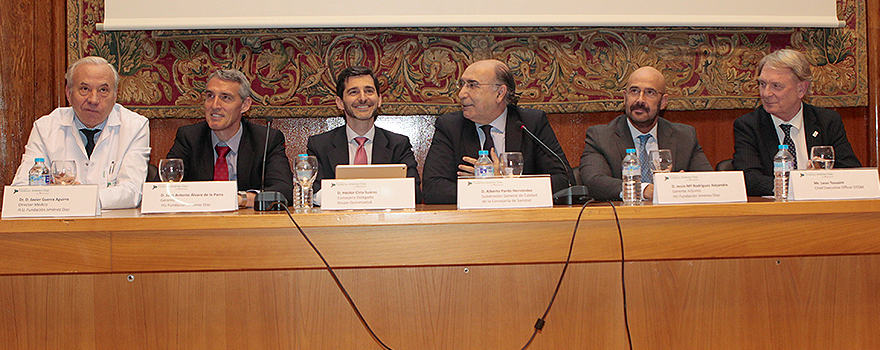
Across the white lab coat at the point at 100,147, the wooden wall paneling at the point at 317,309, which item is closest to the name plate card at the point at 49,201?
the wooden wall paneling at the point at 317,309

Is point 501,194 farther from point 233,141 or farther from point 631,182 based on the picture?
point 233,141

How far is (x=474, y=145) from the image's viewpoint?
7.94 ft

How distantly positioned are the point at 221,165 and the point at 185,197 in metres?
1.10

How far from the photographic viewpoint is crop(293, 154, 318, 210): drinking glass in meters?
Answer: 1.58

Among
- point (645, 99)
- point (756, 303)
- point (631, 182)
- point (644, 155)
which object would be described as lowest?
point (756, 303)

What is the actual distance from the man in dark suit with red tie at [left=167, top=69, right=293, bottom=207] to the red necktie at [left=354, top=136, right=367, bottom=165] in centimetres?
29

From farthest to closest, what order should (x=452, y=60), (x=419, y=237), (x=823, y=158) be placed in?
(x=452, y=60), (x=823, y=158), (x=419, y=237)

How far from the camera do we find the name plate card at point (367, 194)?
140 centimetres

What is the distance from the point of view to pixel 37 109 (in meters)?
2.96

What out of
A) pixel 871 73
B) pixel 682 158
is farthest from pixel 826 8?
pixel 682 158

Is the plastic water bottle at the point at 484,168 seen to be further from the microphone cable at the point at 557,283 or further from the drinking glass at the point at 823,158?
the drinking glass at the point at 823,158

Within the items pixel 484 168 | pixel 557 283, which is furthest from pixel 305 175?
pixel 557 283

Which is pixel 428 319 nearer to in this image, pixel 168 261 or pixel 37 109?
pixel 168 261

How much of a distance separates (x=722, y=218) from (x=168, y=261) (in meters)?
1.27
